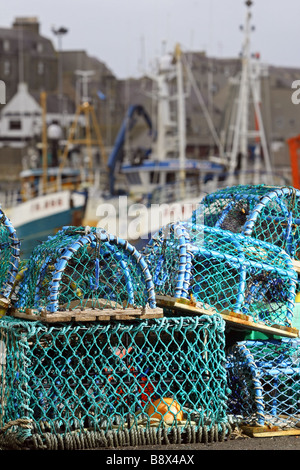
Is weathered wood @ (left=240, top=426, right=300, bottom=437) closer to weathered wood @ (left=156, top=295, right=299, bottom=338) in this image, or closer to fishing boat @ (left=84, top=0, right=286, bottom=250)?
weathered wood @ (left=156, top=295, right=299, bottom=338)

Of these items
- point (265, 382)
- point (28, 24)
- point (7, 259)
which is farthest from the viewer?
point (28, 24)

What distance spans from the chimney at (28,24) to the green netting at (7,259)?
5600 cm

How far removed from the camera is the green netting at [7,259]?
4.42m

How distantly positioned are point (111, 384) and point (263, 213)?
1.58 m

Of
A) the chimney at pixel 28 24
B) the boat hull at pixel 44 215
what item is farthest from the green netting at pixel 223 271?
the chimney at pixel 28 24

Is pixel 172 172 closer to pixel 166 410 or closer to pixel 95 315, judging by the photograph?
pixel 166 410

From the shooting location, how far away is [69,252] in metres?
3.98

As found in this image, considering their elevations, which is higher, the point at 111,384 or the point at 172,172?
the point at 172,172

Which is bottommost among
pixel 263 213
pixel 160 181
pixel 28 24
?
pixel 160 181

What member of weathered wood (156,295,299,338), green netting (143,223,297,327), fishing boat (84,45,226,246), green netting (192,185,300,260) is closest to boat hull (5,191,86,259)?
fishing boat (84,45,226,246)

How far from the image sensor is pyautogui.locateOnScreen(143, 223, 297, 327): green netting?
435 centimetres

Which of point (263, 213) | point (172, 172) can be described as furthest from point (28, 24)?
point (263, 213)

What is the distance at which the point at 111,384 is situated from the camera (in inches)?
159

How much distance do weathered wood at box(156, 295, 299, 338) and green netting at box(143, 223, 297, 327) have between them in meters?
0.04
